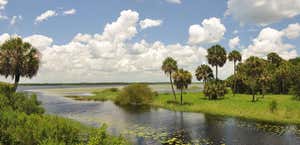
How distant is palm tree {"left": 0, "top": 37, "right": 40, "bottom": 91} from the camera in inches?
1019

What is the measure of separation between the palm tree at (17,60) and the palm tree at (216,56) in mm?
62372

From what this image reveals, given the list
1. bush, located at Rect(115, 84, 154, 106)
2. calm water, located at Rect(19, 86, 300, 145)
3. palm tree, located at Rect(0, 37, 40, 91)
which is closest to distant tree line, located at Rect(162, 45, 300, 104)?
bush, located at Rect(115, 84, 154, 106)

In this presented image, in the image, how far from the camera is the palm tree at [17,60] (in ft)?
84.9

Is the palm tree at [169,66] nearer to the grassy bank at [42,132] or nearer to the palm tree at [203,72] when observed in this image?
the palm tree at [203,72]

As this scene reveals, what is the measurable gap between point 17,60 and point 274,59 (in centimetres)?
10786

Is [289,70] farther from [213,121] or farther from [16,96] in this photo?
[16,96]

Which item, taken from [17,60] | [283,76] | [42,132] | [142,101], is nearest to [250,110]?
[142,101]

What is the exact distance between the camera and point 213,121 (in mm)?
46812

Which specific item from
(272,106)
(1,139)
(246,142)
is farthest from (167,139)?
(272,106)

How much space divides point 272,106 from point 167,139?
92.1 feet

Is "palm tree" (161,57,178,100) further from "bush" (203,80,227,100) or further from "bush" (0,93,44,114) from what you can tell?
"bush" (0,93,44,114)

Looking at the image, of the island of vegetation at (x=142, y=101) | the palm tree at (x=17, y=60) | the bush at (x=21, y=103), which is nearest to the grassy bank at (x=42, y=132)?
the island of vegetation at (x=142, y=101)

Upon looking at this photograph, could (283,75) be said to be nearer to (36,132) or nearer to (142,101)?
(142,101)

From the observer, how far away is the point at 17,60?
85.8 feet
